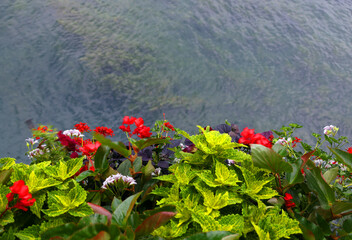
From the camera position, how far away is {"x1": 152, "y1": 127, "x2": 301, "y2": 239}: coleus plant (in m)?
0.93

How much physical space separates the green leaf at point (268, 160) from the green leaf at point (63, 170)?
58 centimetres

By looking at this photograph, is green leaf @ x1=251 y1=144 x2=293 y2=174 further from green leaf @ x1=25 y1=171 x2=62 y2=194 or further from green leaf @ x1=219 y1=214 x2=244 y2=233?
green leaf @ x1=25 y1=171 x2=62 y2=194

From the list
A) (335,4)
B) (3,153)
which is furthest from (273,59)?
(3,153)

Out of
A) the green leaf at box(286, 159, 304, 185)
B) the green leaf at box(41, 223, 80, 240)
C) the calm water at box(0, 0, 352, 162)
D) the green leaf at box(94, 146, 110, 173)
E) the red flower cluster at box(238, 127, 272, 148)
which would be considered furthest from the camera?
the calm water at box(0, 0, 352, 162)

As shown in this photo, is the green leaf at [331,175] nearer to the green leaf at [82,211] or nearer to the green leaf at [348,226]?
the green leaf at [348,226]

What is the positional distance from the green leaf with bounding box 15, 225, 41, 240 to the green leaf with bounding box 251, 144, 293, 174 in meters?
0.68

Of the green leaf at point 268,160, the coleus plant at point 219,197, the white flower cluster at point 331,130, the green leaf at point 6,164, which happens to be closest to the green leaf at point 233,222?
the coleus plant at point 219,197

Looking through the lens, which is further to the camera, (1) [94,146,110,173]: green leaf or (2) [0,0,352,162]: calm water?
(2) [0,0,352,162]: calm water

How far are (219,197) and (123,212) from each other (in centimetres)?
29

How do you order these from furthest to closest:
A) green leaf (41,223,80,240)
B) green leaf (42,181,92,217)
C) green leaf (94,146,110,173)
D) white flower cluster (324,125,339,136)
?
white flower cluster (324,125,339,136)
green leaf (94,146,110,173)
green leaf (42,181,92,217)
green leaf (41,223,80,240)

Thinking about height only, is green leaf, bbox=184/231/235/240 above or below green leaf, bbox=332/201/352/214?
above

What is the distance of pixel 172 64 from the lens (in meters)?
3.47

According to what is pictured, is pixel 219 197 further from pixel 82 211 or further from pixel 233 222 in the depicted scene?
pixel 82 211

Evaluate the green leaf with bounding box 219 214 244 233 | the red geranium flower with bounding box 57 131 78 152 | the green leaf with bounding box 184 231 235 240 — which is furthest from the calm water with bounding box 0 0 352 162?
the green leaf with bounding box 184 231 235 240
